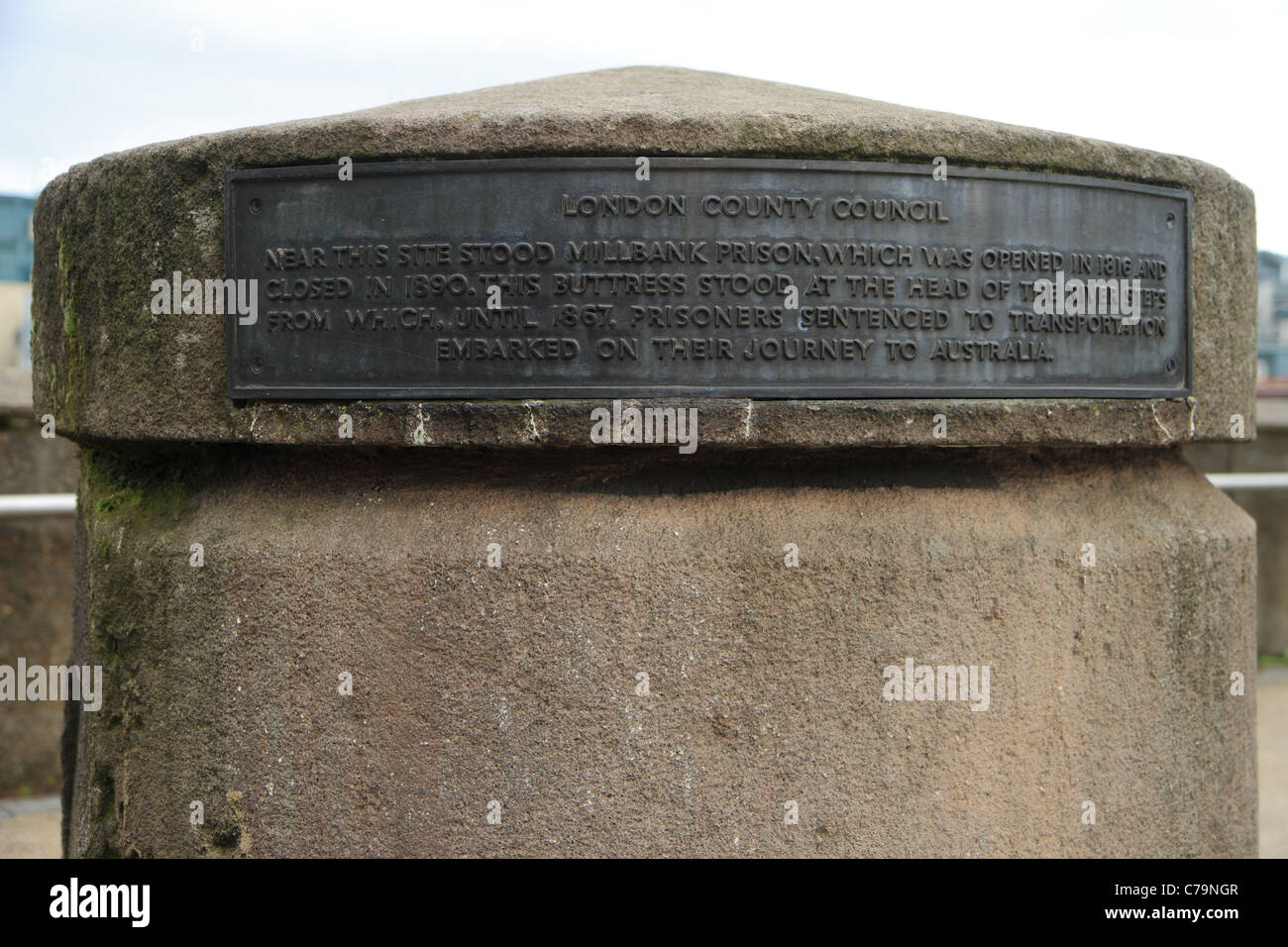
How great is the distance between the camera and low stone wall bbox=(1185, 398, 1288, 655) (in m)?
6.96

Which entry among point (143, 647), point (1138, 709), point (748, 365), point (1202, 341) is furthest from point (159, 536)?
point (1202, 341)

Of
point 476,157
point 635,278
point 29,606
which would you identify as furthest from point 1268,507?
point 29,606

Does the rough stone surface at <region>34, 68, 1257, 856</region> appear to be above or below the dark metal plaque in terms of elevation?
below

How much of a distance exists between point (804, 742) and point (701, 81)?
1.81 m

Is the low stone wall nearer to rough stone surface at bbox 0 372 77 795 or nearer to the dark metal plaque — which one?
the dark metal plaque

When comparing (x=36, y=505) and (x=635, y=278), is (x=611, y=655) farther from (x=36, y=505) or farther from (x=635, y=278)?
(x=36, y=505)

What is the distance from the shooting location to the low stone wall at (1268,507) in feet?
22.8

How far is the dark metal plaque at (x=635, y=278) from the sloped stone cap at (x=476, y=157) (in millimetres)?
46

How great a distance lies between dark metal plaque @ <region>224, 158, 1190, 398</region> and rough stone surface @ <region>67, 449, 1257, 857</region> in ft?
0.68

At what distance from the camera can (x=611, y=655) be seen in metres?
2.57

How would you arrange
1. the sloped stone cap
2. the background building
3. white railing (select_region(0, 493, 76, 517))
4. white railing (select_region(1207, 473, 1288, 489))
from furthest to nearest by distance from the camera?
the background building
white railing (select_region(1207, 473, 1288, 489))
white railing (select_region(0, 493, 76, 517))
the sloped stone cap

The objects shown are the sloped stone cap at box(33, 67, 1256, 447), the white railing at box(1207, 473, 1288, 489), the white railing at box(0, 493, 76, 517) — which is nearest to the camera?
the sloped stone cap at box(33, 67, 1256, 447)

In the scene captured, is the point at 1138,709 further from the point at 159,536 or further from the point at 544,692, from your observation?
the point at 159,536

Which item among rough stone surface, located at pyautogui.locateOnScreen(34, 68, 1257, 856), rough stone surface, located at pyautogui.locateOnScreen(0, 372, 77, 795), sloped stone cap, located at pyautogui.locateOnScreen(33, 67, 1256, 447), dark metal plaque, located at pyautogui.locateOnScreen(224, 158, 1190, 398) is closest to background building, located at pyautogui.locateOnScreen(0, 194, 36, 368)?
rough stone surface, located at pyautogui.locateOnScreen(0, 372, 77, 795)
